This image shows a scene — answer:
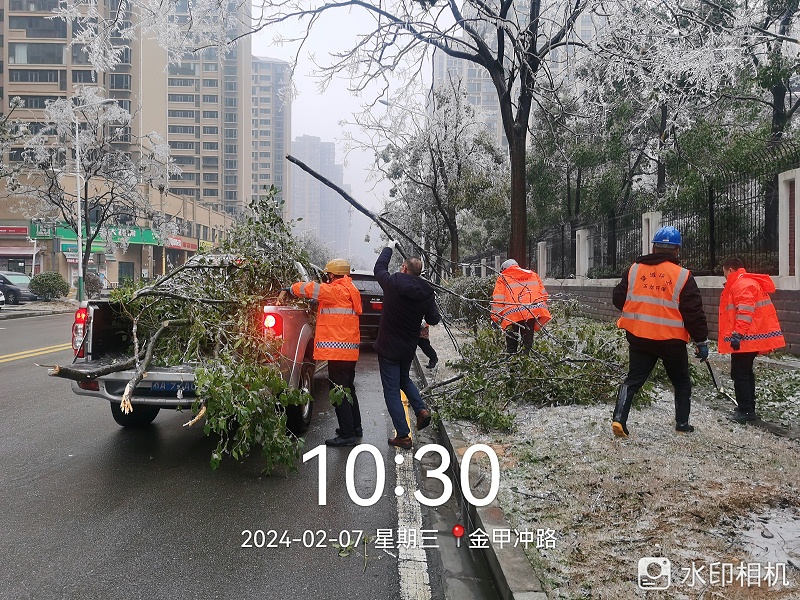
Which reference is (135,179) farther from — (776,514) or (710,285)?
(776,514)

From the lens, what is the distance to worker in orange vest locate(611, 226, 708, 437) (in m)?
5.54

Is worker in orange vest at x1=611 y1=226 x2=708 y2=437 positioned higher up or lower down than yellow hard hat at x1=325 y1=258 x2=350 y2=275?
lower down

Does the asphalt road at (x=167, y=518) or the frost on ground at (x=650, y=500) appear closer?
the frost on ground at (x=650, y=500)

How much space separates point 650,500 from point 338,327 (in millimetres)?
3115

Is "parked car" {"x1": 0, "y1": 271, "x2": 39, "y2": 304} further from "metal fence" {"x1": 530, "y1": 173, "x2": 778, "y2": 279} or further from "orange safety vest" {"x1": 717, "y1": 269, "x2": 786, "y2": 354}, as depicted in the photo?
"orange safety vest" {"x1": 717, "y1": 269, "x2": 786, "y2": 354}

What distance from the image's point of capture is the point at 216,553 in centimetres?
395

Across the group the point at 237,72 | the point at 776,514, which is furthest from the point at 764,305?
the point at 237,72

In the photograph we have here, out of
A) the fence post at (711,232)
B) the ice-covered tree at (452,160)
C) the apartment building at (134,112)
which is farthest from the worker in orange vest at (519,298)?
the apartment building at (134,112)

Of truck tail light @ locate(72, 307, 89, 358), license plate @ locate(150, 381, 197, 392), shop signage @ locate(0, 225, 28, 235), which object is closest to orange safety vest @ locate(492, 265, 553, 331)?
license plate @ locate(150, 381, 197, 392)

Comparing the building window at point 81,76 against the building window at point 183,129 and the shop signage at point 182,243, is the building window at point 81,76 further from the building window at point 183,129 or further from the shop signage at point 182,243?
the building window at point 183,129

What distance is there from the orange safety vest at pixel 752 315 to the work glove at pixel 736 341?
0.02 metres

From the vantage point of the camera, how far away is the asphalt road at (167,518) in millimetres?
3562

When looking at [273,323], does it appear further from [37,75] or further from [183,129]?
[183,129]

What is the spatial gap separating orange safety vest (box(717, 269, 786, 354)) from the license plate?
203 inches
